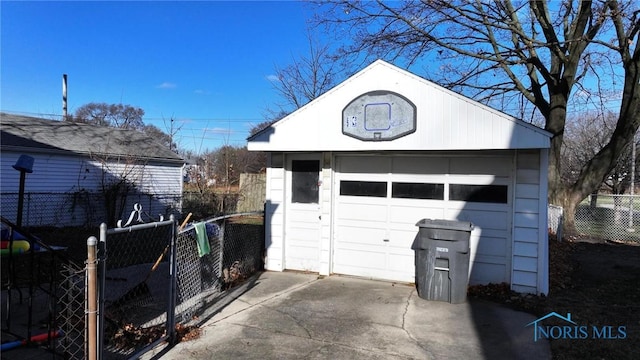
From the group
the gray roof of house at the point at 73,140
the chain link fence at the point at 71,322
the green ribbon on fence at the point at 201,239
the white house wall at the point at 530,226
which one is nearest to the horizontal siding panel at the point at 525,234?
the white house wall at the point at 530,226

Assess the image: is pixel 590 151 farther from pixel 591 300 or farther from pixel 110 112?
pixel 110 112

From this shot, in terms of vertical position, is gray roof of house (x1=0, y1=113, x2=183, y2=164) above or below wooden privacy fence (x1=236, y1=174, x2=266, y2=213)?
above

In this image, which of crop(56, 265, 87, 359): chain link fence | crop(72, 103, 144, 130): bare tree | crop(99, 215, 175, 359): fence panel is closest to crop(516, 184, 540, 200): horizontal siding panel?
crop(99, 215, 175, 359): fence panel

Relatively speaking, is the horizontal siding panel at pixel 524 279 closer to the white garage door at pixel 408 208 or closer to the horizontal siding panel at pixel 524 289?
the horizontal siding panel at pixel 524 289

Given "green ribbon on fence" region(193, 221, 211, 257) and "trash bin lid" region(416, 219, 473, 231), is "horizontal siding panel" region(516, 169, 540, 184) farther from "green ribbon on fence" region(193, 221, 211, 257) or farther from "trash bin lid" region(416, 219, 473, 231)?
"green ribbon on fence" region(193, 221, 211, 257)

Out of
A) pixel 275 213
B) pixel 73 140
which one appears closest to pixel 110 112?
pixel 73 140

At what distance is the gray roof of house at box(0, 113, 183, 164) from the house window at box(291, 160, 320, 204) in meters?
11.8

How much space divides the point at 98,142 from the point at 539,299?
59.4 feet

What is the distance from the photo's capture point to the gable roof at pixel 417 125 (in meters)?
6.09

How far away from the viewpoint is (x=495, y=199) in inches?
265

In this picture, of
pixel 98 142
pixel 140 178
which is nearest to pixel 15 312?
pixel 140 178

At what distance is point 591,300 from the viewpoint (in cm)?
647

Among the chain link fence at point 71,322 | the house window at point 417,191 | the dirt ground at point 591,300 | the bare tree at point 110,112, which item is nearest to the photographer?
the chain link fence at point 71,322

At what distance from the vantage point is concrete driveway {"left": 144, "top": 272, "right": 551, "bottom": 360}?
4395mm
